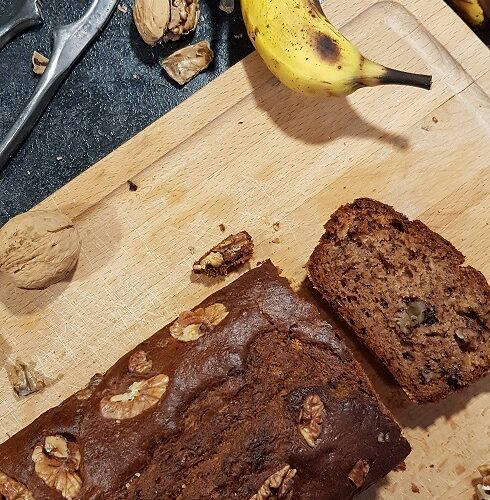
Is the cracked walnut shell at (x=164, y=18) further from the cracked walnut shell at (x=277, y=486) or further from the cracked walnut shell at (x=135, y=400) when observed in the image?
the cracked walnut shell at (x=277, y=486)

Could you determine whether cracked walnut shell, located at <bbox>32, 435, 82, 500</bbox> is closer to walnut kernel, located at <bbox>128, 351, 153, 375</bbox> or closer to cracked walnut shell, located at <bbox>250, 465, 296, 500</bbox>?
walnut kernel, located at <bbox>128, 351, 153, 375</bbox>

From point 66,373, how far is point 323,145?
1264 mm

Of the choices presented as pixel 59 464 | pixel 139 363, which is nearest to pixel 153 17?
pixel 139 363

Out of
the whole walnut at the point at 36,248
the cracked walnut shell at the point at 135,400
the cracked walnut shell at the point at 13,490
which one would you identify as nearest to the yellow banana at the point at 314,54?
the whole walnut at the point at 36,248

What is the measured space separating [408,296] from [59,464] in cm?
125

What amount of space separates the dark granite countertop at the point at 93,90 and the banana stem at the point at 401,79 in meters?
0.81

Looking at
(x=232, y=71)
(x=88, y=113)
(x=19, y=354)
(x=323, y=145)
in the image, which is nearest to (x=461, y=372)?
(x=323, y=145)

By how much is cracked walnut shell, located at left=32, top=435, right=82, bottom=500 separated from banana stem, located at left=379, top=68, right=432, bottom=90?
1.52 meters

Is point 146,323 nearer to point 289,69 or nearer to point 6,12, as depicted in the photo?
point 289,69

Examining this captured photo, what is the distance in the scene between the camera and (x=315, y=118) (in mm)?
2727

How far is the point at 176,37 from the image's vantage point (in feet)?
9.54

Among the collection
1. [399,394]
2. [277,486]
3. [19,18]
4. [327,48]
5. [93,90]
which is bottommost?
[399,394]

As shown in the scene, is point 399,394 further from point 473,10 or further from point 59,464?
point 473,10

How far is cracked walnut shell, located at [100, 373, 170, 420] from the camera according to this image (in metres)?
2.22
